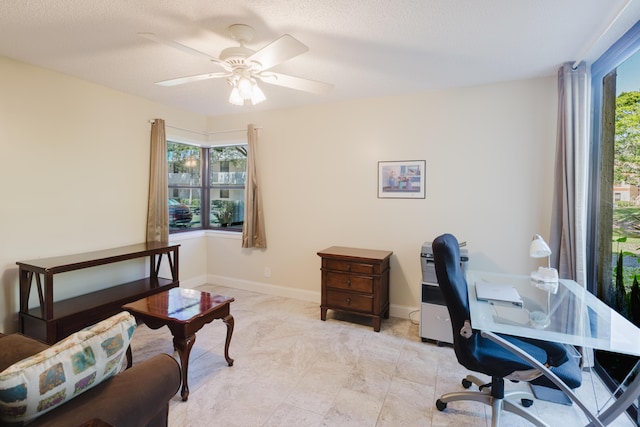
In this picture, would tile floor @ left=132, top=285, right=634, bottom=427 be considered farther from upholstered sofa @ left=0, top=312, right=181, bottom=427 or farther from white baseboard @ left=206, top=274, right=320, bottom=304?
upholstered sofa @ left=0, top=312, right=181, bottom=427

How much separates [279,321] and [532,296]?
7.49 feet

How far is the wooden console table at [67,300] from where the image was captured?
2.37 metres

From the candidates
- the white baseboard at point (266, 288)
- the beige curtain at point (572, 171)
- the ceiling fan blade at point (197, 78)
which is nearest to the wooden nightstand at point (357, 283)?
the white baseboard at point (266, 288)

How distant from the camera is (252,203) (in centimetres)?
397

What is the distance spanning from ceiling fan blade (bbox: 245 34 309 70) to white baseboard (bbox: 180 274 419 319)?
8.93 ft

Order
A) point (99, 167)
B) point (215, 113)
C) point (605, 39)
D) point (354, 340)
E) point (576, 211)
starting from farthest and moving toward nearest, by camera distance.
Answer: point (215, 113)
point (99, 167)
point (354, 340)
point (576, 211)
point (605, 39)

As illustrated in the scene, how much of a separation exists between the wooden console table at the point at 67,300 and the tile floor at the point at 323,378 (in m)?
0.40

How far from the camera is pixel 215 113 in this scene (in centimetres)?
423

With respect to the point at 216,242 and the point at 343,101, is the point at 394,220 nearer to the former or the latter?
the point at 343,101

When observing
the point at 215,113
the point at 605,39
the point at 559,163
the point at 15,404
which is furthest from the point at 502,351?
the point at 215,113

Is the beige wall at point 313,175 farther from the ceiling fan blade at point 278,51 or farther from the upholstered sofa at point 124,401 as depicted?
the upholstered sofa at point 124,401

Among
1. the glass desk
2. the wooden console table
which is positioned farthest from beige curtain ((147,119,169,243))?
the glass desk

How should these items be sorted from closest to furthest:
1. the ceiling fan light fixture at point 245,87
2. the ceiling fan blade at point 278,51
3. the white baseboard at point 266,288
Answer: the ceiling fan blade at point 278,51 → the ceiling fan light fixture at point 245,87 → the white baseboard at point 266,288

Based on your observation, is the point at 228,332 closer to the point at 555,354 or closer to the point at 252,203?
the point at 252,203
